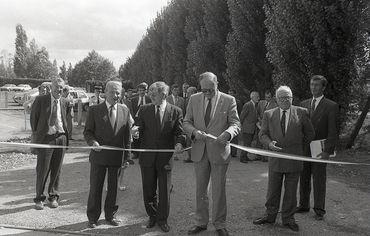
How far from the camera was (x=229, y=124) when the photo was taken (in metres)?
6.07

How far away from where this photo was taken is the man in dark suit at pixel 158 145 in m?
6.25

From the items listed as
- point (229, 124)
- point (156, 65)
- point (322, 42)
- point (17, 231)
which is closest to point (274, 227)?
point (229, 124)

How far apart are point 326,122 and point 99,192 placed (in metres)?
3.52

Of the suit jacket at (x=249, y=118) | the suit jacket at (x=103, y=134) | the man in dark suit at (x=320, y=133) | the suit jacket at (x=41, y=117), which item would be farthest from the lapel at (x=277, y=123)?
the suit jacket at (x=249, y=118)

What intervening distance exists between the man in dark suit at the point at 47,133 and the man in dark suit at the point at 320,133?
398 centimetres

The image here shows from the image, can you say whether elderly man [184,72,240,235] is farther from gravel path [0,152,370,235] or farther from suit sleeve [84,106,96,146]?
suit sleeve [84,106,96,146]

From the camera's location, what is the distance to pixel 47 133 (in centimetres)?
729

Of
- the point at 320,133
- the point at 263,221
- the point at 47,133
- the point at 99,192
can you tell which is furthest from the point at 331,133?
the point at 47,133

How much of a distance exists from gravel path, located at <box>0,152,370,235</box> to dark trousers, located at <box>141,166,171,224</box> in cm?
22

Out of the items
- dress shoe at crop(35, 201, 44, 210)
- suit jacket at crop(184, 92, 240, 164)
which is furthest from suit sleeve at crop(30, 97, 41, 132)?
suit jacket at crop(184, 92, 240, 164)

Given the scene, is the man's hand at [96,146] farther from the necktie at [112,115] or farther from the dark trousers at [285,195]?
the dark trousers at [285,195]

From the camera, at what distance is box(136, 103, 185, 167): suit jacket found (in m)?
6.26

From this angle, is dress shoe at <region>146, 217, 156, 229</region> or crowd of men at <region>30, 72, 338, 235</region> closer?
crowd of men at <region>30, 72, 338, 235</region>

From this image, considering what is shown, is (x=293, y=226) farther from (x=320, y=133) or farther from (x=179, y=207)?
(x=179, y=207)
